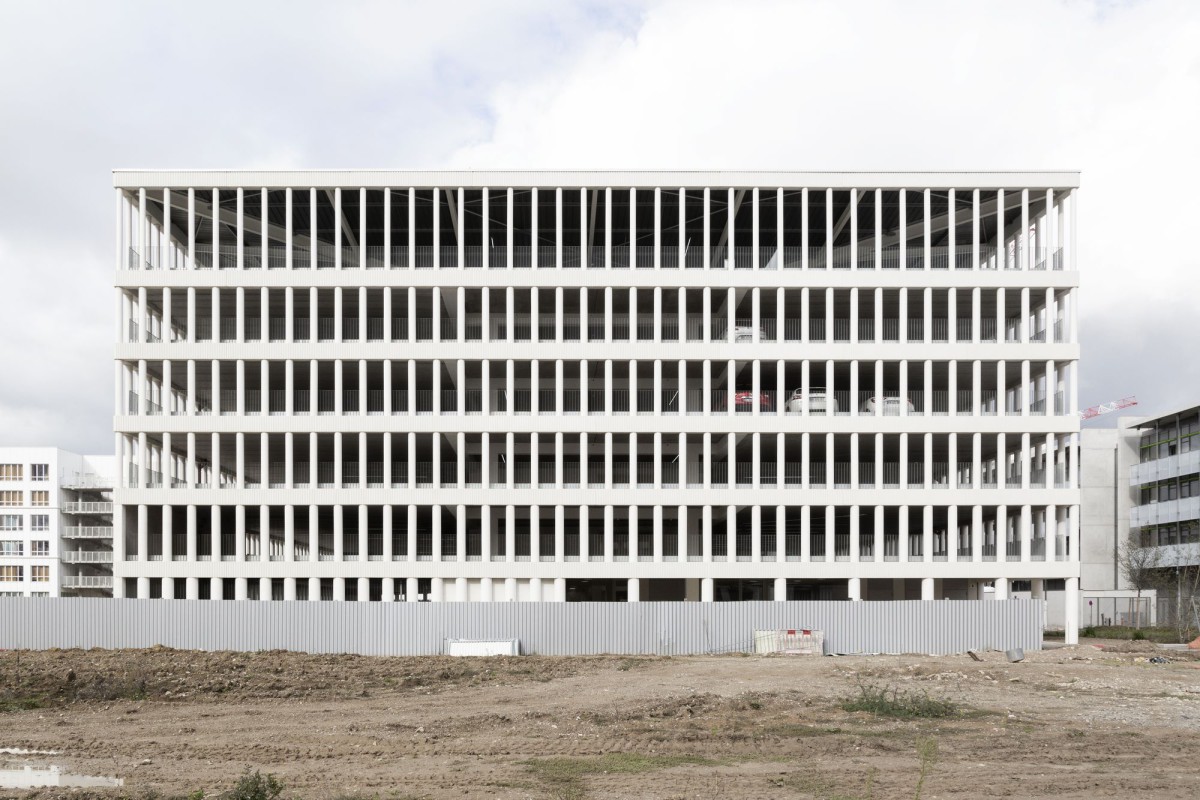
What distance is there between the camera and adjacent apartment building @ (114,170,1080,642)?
49.7 metres

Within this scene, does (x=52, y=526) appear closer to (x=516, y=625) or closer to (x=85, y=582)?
(x=85, y=582)

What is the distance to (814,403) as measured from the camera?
50.9 m

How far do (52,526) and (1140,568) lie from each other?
98.6 metres

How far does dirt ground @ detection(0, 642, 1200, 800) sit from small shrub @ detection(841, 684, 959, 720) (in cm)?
39

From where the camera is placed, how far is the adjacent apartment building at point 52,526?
338 feet

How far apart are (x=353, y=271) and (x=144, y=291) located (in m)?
10.5

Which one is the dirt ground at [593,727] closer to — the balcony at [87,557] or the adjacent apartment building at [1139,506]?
the adjacent apartment building at [1139,506]

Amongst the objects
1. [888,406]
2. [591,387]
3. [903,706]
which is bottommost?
[903,706]

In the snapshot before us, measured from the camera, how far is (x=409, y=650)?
40344mm

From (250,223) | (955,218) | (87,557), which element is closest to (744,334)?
(955,218)

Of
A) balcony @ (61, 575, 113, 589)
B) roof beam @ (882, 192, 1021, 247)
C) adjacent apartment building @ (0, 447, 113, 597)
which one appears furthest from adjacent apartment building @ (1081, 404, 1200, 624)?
adjacent apartment building @ (0, 447, 113, 597)

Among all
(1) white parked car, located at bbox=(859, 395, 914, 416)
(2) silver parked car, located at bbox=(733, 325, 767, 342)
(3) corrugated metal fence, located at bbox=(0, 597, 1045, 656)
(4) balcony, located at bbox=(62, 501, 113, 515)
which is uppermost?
(2) silver parked car, located at bbox=(733, 325, 767, 342)

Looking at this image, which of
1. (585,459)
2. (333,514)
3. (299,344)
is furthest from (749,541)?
(299,344)

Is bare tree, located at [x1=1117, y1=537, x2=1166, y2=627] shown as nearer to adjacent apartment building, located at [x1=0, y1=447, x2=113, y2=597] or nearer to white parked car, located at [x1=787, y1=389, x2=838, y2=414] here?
white parked car, located at [x1=787, y1=389, x2=838, y2=414]
